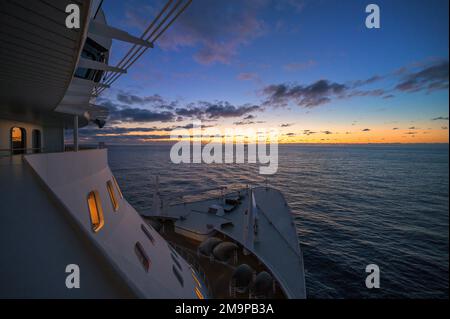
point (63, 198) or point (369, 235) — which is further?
point (369, 235)

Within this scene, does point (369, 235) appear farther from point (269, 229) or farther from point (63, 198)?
point (63, 198)

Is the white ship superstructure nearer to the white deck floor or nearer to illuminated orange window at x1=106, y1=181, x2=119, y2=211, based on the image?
illuminated orange window at x1=106, y1=181, x2=119, y2=211

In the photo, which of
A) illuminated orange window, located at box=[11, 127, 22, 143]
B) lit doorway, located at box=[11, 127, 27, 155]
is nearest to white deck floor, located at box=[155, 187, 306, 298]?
lit doorway, located at box=[11, 127, 27, 155]

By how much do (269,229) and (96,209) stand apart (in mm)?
17380

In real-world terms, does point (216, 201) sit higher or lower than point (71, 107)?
lower

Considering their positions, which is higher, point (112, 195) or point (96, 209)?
point (112, 195)

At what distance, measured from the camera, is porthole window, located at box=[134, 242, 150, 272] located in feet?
22.5

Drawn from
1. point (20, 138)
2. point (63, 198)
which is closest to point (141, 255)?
point (63, 198)

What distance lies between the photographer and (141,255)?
23.5 feet
